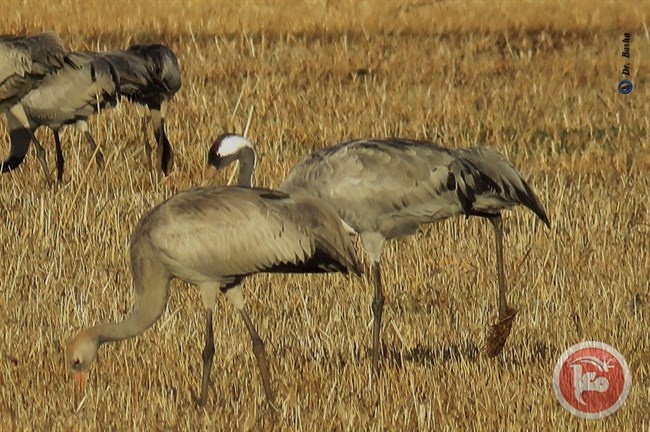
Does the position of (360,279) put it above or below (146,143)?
below

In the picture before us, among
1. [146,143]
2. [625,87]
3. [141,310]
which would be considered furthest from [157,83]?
[141,310]

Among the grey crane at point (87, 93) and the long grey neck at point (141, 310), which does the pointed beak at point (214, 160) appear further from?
the grey crane at point (87, 93)

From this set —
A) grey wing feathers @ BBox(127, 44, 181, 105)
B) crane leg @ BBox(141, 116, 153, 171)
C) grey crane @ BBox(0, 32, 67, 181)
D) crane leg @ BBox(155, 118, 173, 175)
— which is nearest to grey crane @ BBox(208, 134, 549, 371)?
crane leg @ BBox(155, 118, 173, 175)

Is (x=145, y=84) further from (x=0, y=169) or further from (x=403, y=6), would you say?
(x=403, y=6)

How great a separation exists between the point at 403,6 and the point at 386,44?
3.06m

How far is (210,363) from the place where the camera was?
559 centimetres

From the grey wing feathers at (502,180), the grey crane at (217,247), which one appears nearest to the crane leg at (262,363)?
the grey crane at (217,247)

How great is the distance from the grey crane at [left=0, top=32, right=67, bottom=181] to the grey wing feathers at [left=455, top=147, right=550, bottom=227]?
412cm

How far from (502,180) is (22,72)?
4.63 m

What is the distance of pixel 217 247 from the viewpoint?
549 cm

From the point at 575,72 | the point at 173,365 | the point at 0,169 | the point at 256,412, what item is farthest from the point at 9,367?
the point at 575,72

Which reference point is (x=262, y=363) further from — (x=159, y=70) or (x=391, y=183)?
(x=159, y=70)

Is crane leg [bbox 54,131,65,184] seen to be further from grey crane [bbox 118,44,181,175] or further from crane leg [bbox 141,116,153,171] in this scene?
grey crane [bbox 118,44,181,175]

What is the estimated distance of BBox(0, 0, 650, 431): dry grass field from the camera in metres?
5.44
